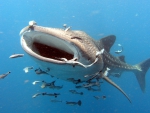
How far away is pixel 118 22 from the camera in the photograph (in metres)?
89.2

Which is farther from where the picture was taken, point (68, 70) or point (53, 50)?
point (53, 50)

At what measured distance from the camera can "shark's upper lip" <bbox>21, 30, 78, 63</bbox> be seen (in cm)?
332

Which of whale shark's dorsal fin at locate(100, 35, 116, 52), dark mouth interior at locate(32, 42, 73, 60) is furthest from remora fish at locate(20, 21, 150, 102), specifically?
whale shark's dorsal fin at locate(100, 35, 116, 52)

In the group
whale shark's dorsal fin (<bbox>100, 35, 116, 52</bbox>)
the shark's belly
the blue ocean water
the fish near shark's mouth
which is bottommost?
the shark's belly

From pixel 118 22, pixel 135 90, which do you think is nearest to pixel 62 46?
pixel 135 90

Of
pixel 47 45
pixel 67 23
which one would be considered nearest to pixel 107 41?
pixel 47 45

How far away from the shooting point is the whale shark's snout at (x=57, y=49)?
3.14 m

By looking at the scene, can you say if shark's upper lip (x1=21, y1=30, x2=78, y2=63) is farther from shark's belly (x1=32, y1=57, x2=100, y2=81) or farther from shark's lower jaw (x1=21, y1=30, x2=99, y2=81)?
shark's belly (x1=32, y1=57, x2=100, y2=81)

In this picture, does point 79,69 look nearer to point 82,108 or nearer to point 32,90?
point 82,108

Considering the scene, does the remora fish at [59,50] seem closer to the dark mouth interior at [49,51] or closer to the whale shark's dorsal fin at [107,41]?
the dark mouth interior at [49,51]

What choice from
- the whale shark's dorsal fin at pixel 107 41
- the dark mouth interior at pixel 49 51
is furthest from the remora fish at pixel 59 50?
the whale shark's dorsal fin at pixel 107 41

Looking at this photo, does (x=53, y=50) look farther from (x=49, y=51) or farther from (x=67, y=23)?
(x=67, y=23)

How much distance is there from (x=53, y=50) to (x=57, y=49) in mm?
88

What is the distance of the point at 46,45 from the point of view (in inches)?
150
